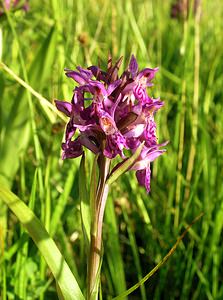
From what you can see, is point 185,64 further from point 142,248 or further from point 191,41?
point 142,248

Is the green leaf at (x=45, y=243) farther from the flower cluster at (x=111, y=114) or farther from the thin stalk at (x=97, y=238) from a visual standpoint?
the flower cluster at (x=111, y=114)

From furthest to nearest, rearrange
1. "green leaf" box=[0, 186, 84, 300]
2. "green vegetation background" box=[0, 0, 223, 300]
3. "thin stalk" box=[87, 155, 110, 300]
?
"green vegetation background" box=[0, 0, 223, 300], "thin stalk" box=[87, 155, 110, 300], "green leaf" box=[0, 186, 84, 300]

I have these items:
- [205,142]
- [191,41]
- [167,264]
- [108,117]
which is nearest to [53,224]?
[167,264]

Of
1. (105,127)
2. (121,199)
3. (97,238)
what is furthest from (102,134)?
(121,199)

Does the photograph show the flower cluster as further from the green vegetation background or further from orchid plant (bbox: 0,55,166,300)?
the green vegetation background

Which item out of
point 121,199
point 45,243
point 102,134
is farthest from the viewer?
point 121,199

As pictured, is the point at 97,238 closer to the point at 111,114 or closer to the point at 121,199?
the point at 111,114

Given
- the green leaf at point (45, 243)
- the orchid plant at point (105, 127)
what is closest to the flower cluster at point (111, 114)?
the orchid plant at point (105, 127)

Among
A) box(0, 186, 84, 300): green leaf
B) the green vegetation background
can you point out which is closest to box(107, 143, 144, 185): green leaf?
box(0, 186, 84, 300): green leaf
